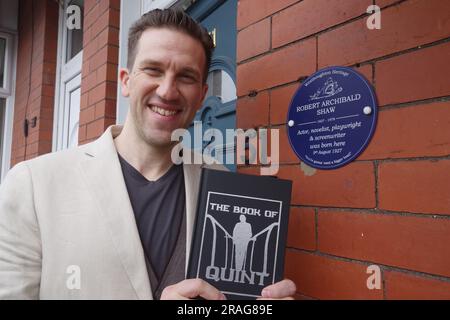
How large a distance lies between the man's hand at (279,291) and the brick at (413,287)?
0.23 meters

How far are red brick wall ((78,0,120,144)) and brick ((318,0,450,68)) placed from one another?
1.57 meters

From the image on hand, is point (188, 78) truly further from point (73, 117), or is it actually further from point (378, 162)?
point (73, 117)

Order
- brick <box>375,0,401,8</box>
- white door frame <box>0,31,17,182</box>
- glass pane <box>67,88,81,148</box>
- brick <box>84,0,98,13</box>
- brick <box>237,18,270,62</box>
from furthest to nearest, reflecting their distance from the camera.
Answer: white door frame <box>0,31,17,182</box> → glass pane <box>67,88,81,148</box> → brick <box>84,0,98,13</box> → brick <box>237,18,270,62</box> → brick <box>375,0,401,8</box>

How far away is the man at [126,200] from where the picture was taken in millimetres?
958

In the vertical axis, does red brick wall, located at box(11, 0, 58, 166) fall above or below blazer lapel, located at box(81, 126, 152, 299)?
above

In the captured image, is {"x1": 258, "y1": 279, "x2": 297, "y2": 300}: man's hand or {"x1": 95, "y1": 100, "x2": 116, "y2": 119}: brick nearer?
{"x1": 258, "y1": 279, "x2": 297, "y2": 300}: man's hand

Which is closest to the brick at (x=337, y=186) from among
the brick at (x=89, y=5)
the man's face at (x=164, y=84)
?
the man's face at (x=164, y=84)

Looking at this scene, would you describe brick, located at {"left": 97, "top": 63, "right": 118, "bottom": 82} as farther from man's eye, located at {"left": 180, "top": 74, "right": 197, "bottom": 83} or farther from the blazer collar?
man's eye, located at {"left": 180, "top": 74, "right": 197, "bottom": 83}

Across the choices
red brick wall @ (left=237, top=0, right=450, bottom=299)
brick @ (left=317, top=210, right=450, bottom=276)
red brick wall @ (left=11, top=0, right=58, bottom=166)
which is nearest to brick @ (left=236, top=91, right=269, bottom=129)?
red brick wall @ (left=237, top=0, right=450, bottom=299)

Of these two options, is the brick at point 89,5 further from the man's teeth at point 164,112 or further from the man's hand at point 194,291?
the man's hand at point 194,291

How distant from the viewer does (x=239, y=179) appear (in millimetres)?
833

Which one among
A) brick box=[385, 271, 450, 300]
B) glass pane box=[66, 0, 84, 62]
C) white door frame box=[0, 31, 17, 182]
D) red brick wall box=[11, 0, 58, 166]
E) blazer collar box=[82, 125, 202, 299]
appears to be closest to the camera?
brick box=[385, 271, 450, 300]

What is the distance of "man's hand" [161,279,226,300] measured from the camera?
2.48 ft
